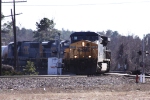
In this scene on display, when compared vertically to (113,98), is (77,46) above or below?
above

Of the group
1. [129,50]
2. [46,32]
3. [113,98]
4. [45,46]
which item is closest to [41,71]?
[45,46]

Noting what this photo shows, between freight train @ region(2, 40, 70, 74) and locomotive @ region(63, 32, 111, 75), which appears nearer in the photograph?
locomotive @ region(63, 32, 111, 75)

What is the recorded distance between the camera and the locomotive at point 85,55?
34.5 m

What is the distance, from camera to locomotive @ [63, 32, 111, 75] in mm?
34500

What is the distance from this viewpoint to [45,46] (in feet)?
182

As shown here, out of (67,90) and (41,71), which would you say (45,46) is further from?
(67,90)

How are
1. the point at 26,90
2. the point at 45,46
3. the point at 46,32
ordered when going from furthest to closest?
the point at 46,32 → the point at 45,46 → the point at 26,90

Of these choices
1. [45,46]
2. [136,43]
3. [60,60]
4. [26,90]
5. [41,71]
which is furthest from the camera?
[136,43]

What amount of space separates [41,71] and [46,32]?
1760 inches

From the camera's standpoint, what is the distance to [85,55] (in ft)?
118

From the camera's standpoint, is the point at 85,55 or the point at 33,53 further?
the point at 33,53

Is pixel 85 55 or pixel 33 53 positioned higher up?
pixel 33 53

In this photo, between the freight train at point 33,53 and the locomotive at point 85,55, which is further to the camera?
the freight train at point 33,53

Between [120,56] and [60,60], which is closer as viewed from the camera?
[60,60]
